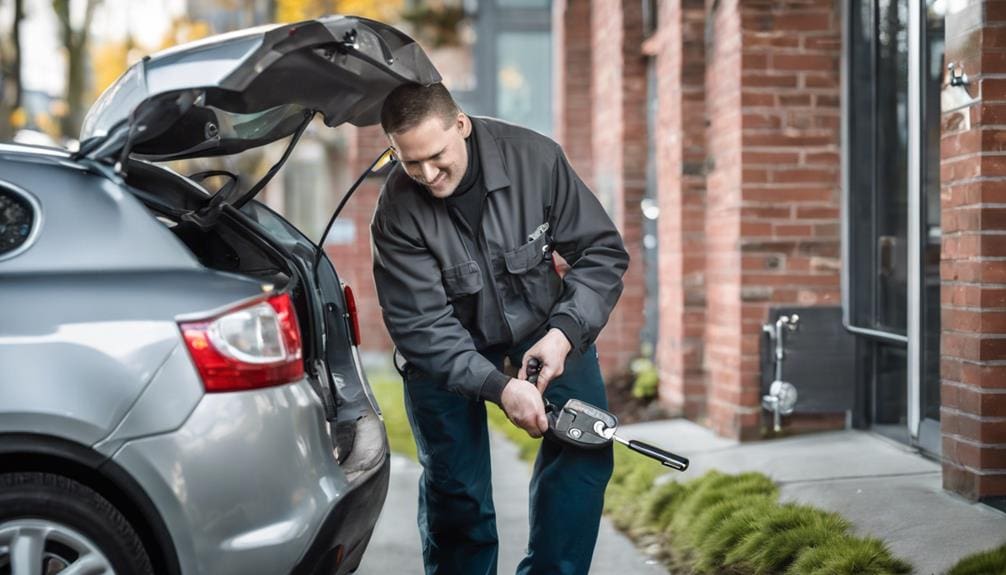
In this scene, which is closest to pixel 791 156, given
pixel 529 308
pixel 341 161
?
pixel 529 308

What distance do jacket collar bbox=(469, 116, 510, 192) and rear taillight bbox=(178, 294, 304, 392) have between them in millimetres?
854

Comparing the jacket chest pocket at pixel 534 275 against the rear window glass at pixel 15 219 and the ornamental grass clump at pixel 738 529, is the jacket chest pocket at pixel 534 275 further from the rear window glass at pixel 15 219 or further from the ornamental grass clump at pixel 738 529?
the rear window glass at pixel 15 219

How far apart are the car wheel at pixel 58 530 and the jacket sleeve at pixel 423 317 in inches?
43.5

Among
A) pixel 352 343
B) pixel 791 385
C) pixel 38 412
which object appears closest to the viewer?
pixel 38 412

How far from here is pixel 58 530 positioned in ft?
10.7

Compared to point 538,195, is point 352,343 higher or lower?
lower

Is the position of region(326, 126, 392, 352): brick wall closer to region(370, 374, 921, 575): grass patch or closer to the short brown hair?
region(370, 374, 921, 575): grass patch

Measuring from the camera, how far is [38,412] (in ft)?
10.5

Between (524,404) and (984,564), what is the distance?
1495 millimetres

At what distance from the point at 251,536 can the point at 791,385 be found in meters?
4.23

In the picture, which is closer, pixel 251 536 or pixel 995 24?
pixel 251 536

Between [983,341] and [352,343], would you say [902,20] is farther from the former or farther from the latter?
[352,343]

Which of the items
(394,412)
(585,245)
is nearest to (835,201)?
(585,245)

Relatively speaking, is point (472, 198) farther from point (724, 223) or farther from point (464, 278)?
point (724, 223)
